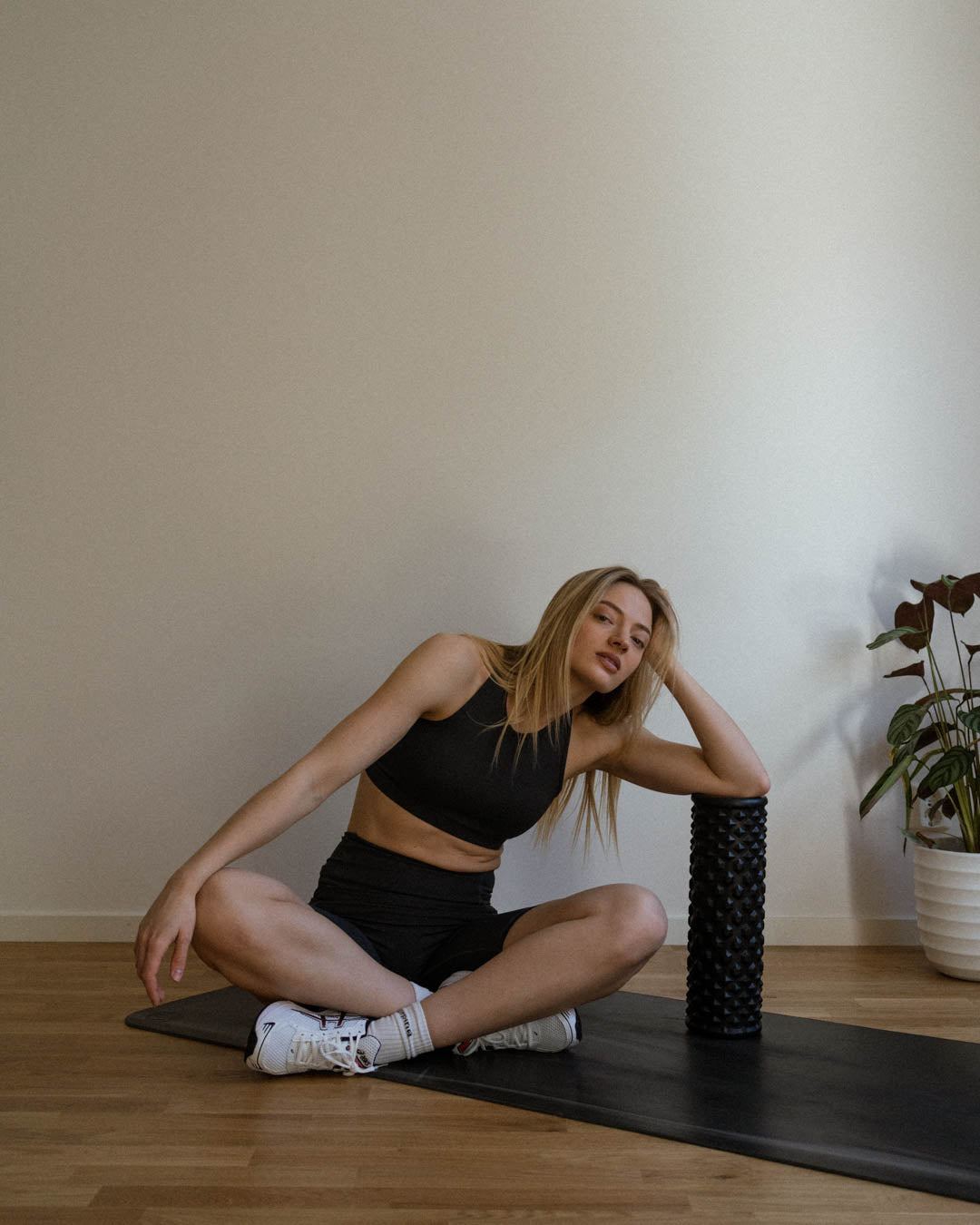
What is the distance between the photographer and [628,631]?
1.96 metres

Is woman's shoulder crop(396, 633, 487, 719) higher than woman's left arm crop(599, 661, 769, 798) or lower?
higher

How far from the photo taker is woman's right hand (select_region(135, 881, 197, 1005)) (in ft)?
4.86

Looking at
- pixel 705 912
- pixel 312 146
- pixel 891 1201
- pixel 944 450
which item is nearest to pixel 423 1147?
pixel 891 1201

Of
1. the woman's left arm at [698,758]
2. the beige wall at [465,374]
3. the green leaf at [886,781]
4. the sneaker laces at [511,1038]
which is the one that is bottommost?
the sneaker laces at [511,1038]

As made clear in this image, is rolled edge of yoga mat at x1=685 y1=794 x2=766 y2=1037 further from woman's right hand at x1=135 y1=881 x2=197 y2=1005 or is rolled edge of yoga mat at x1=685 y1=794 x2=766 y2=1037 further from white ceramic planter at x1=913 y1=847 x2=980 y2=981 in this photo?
woman's right hand at x1=135 y1=881 x2=197 y2=1005

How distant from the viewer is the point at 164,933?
1522 mm

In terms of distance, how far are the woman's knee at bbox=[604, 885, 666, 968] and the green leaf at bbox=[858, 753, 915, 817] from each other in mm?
910

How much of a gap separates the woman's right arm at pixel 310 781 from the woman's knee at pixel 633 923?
1.44 ft

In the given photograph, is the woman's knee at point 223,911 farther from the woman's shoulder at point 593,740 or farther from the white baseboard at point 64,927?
the white baseboard at point 64,927

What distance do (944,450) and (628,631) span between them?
1308mm

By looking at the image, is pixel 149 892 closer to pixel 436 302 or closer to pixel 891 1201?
pixel 436 302

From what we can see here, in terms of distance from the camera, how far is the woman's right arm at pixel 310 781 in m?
1.53

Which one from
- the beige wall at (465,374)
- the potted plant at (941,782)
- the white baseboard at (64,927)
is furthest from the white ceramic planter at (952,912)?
the white baseboard at (64,927)

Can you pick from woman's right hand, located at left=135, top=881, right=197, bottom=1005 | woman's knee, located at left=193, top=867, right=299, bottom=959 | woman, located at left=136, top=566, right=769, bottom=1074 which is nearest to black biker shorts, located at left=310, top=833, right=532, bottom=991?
woman, located at left=136, top=566, right=769, bottom=1074
